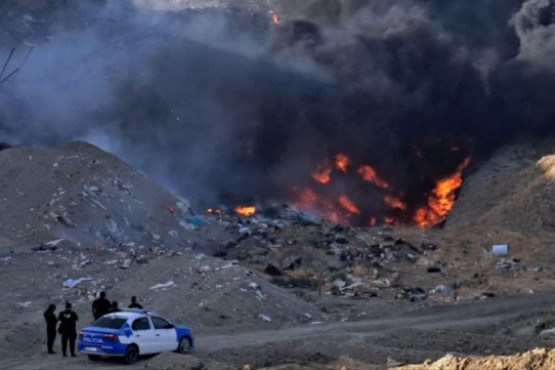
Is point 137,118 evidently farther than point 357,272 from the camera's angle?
Yes

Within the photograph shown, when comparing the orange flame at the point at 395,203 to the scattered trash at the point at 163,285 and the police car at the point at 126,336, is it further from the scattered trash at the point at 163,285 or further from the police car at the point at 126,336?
the police car at the point at 126,336

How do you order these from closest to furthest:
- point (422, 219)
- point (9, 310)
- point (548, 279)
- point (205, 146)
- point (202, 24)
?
1. point (9, 310)
2. point (548, 279)
3. point (422, 219)
4. point (205, 146)
5. point (202, 24)

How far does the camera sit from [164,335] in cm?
2141

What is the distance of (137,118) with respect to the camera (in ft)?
176

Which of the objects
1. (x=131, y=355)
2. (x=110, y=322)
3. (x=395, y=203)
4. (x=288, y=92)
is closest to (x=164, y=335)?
(x=131, y=355)

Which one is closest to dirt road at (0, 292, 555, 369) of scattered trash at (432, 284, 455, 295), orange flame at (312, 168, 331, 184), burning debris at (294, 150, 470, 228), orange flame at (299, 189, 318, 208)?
scattered trash at (432, 284, 455, 295)

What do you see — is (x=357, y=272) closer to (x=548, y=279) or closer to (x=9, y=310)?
(x=548, y=279)

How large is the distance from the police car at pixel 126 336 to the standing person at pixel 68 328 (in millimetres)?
976

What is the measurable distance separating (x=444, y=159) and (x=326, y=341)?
98.1ft

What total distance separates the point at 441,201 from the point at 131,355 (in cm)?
3207

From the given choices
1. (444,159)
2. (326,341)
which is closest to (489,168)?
(444,159)

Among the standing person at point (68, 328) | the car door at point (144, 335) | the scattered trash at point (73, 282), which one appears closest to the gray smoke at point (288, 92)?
the scattered trash at point (73, 282)

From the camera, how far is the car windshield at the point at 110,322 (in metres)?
20.7

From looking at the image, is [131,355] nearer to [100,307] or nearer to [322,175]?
[100,307]
